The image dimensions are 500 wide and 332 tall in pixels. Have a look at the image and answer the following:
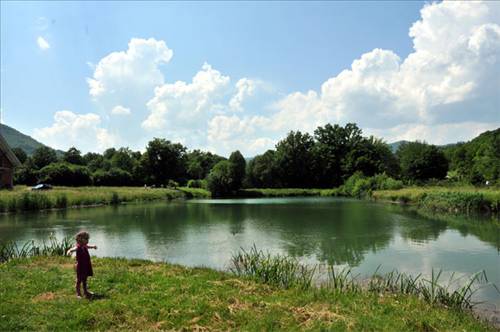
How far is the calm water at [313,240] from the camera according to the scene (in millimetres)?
14453

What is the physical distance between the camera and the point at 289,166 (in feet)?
288

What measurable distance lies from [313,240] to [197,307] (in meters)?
12.7

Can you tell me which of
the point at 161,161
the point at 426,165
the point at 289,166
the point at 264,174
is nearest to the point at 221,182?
the point at 264,174

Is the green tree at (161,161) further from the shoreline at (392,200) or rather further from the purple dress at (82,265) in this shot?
the purple dress at (82,265)

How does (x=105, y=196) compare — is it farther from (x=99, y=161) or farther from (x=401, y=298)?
(x=99, y=161)

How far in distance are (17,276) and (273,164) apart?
258 feet

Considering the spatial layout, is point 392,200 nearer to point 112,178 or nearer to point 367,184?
point 367,184

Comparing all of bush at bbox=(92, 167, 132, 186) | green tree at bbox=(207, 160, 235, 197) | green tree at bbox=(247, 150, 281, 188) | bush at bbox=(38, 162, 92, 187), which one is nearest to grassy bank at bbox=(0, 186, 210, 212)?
green tree at bbox=(207, 160, 235, 197)

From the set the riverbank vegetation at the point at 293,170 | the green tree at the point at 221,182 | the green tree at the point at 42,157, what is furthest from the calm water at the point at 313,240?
the green tree at the point at 42,157

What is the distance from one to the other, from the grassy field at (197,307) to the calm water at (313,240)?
3.78m

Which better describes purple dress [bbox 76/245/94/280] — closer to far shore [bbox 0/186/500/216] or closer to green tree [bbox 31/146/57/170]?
far shore [bbox 0/186/500/216]

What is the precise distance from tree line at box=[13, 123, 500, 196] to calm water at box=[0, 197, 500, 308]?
47.5 meters

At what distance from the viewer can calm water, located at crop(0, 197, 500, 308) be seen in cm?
1445

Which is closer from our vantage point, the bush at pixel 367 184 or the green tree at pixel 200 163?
the bush at pixel 367 184
